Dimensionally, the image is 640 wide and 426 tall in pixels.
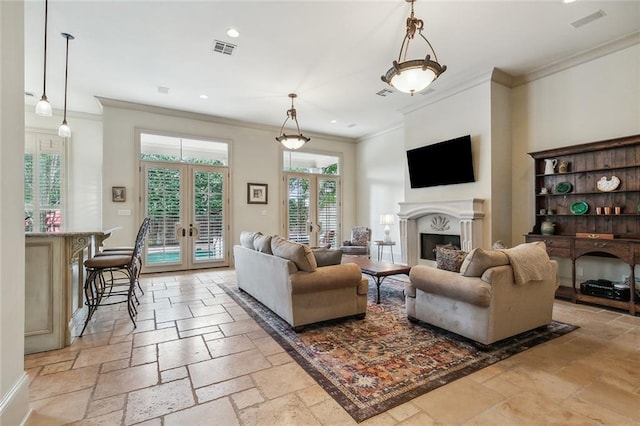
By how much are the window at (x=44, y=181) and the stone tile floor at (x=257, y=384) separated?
176 inches

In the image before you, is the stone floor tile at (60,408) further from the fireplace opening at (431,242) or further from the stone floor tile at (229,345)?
the fireplace opening at (431,242)

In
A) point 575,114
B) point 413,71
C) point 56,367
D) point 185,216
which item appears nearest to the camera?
point 56,367

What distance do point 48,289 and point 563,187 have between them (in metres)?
6.18

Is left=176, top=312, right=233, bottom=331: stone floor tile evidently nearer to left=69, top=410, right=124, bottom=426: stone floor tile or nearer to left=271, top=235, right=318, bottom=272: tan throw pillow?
left=271, top=235, right=318, bottom=272: tan throw pillow

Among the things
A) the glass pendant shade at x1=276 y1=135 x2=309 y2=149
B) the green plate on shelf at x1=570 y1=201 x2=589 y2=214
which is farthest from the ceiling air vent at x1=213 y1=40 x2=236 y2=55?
the green plate on shelf at x1=570 y1=201 x2=589 y2=214

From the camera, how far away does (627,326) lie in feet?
10.6

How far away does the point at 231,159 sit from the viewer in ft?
23.3

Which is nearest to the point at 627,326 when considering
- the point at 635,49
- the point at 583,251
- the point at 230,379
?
the point at 583,251

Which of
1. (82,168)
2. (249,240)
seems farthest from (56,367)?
(82,168)

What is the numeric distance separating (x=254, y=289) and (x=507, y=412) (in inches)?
118

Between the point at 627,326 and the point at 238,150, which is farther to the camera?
the point at 238,150

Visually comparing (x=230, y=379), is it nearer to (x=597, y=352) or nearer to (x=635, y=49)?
(x=597, y=352)

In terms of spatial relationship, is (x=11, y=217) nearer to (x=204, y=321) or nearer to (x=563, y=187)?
(x=204, y=321)

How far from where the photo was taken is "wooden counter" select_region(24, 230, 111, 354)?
2576 mm
